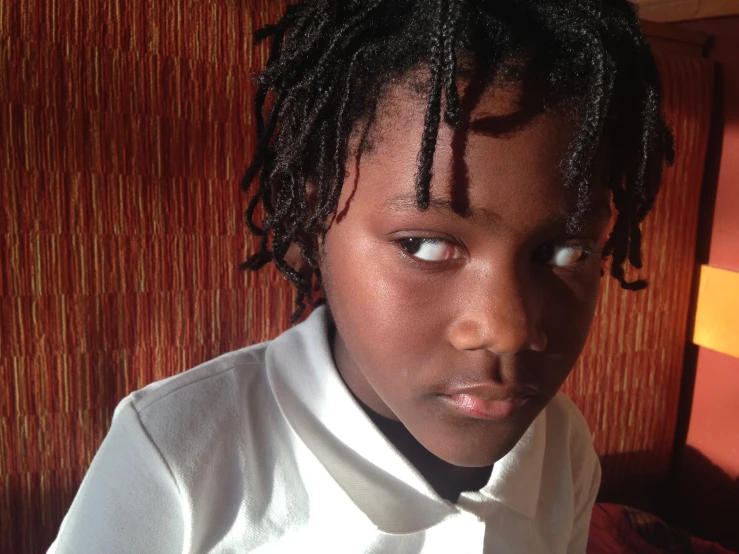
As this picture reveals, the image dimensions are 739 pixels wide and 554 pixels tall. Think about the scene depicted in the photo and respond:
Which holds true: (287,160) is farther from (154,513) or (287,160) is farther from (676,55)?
(676,55)

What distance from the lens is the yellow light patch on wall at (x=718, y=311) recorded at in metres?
0.93

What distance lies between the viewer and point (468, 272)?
1.45 ft

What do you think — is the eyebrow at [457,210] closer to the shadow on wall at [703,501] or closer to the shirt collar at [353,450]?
the shirt collar at [353,450]

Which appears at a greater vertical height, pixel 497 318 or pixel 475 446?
pixel 497 318

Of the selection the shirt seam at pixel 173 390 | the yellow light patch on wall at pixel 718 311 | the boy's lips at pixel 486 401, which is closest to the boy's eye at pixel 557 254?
the boy's lips at pixel 486 401

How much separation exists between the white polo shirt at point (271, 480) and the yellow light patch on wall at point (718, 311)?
547 millimetres

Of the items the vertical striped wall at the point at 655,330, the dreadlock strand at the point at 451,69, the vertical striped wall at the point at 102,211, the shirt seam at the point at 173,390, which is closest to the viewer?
the dreadlock strand at the point at 451,69

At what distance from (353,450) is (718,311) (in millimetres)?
735

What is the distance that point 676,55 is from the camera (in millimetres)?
910

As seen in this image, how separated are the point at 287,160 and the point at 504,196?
0.21 metres

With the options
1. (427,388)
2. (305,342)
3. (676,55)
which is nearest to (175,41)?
(305,342)

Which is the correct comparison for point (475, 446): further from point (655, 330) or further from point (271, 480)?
point (655, 330)

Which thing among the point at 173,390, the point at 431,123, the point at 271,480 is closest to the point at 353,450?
the point at 271,480

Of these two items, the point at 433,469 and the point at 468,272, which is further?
the point at 433,469
